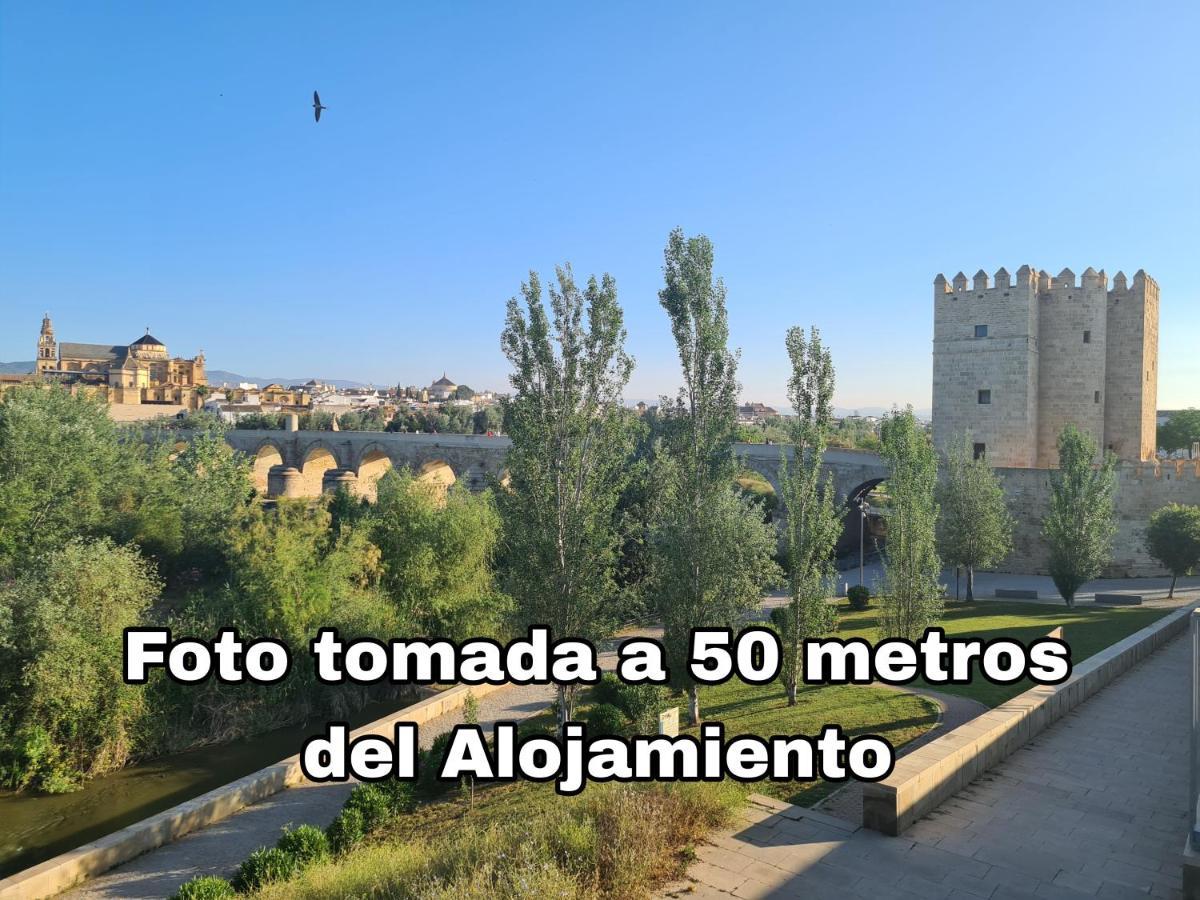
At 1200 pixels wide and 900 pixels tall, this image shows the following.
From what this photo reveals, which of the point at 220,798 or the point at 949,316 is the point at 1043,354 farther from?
the point at 220,798

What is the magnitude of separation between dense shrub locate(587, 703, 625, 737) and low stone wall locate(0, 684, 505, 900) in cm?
319

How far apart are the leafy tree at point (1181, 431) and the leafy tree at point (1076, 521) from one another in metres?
34.6

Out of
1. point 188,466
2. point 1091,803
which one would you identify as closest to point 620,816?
point 1091,803

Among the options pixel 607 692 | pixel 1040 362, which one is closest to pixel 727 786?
pixel 607 692

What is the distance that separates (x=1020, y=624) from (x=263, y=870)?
16.2m

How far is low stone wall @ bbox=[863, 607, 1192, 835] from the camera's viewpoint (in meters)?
7.01

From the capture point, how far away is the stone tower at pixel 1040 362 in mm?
28766

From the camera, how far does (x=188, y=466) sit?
1237 inches

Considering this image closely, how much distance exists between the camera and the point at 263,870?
25.0 feet

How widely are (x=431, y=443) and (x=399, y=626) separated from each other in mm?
32917

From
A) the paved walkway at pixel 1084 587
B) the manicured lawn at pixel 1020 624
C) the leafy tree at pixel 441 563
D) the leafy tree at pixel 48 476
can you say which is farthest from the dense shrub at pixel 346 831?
the paved walkway at pixel 1084 587

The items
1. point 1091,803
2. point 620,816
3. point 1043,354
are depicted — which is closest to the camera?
point 620,816

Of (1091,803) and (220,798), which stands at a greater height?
(1091,803)

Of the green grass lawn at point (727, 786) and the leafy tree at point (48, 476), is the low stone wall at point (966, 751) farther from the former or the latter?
the leafy tree at point (48, 476)
